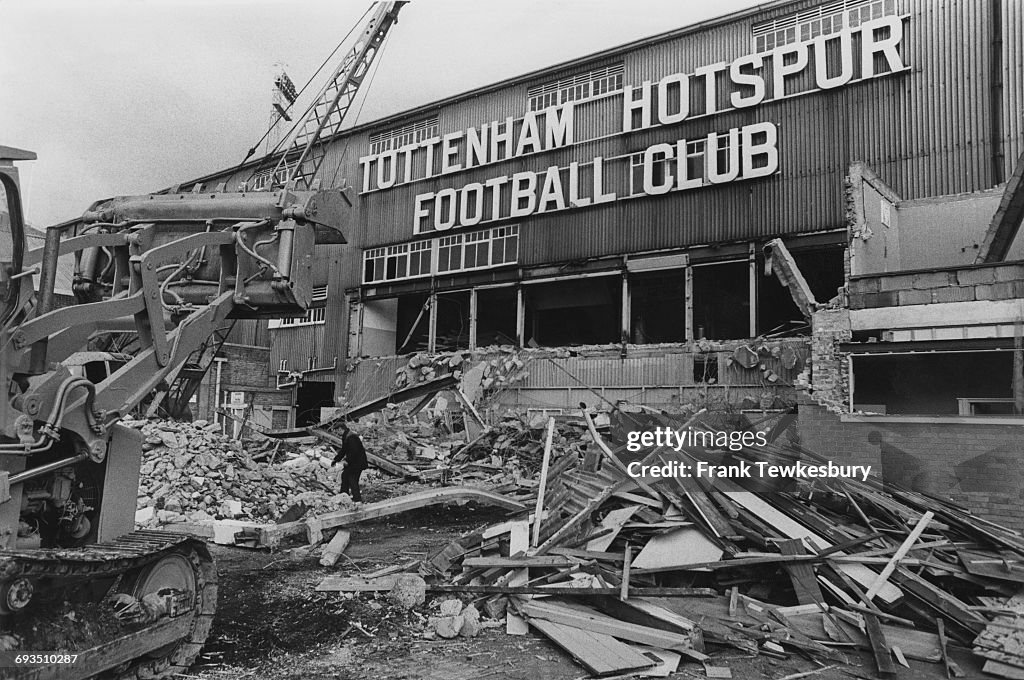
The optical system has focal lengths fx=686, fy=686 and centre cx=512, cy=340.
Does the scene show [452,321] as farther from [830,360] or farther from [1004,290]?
[1004,290]

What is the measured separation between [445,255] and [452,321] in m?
4.28

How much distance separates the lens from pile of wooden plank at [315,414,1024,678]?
19.1ft

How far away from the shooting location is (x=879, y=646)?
572 cm

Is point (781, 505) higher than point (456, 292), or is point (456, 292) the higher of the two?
point (456, 292)

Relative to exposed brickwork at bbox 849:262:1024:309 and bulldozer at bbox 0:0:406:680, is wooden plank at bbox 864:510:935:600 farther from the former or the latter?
bulldozer at bbox 0:0:406:680

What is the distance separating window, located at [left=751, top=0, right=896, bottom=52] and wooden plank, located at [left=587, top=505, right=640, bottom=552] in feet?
52.2

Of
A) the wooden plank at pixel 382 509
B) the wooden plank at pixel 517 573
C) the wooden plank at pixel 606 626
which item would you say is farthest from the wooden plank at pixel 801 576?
the wooden plank at pixel 382 509

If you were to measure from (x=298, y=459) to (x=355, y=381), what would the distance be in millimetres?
12663

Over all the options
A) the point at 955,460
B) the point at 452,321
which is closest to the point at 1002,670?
the point at 955,460

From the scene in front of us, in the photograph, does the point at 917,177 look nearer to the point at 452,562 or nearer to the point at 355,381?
the point at 452,562

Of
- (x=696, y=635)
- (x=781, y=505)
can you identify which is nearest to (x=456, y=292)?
(x=781, y=505)

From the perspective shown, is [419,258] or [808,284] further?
[419,258]

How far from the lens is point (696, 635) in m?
5.80

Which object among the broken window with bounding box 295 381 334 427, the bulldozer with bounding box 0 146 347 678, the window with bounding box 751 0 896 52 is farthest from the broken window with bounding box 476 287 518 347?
the bulldozer with bounding box 0 146 347 678
